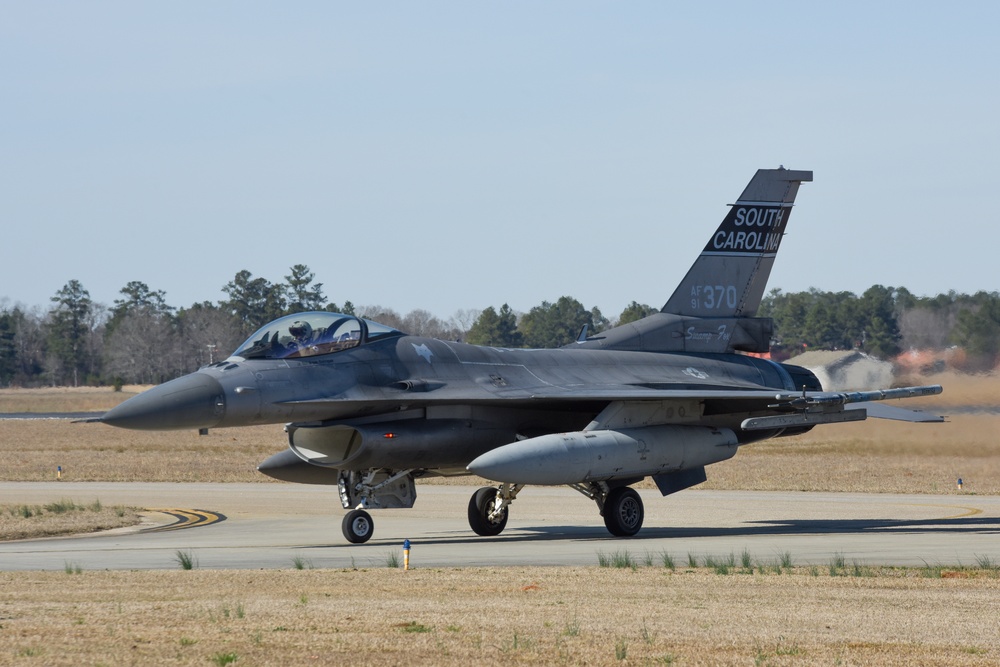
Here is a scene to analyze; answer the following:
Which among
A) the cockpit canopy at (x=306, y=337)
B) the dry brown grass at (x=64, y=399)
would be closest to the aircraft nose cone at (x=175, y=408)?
the cockpit canopy at (x=306, y=337)

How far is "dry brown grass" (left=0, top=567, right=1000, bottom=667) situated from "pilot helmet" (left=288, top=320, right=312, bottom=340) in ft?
17.2

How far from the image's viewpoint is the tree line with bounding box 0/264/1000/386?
324 feet

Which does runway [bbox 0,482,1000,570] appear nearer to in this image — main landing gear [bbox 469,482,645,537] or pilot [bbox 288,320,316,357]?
main landing gear [bbox 469,482,645,537]

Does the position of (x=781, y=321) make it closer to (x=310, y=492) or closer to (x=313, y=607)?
(x=310, y=492)

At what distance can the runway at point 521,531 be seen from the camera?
53.9ft

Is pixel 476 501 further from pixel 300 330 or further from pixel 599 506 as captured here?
pixel 300 330

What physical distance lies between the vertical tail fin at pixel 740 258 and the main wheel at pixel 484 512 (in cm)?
600

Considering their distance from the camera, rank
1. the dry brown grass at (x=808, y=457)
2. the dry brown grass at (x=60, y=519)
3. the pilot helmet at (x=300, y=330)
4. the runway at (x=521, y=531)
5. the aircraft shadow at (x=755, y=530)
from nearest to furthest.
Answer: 1. the runway at (x=521, y=531)
2. the pilot helmet at (x=300, y=330)
3. the aircraft shadow at (x=755, y=530)
4. the dry brown grass at (x=60, y=519)
5. the dry brown grass at (x=808, y=457)

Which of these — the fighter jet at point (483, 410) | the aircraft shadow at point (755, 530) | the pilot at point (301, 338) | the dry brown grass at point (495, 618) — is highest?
the pilot at point (301, 338)

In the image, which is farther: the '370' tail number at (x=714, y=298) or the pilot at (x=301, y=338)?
the '370' tail number at (x=714, y=298)

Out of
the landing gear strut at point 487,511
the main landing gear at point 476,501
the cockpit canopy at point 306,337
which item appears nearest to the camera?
the cockpit canopy at point 306,337

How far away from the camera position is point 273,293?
366ft

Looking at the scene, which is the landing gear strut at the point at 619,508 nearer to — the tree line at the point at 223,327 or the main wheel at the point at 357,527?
the main wheel at the point at 357,527

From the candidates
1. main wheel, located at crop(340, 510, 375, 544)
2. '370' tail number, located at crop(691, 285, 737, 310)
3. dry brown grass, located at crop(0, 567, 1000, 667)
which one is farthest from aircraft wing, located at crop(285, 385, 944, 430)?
dry brown grass, located at crop(0, 567, 1000, 667)
